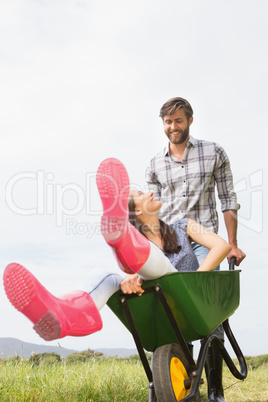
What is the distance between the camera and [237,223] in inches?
128

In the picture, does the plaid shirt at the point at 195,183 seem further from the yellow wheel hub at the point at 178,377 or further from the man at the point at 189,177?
the yellow wheel hub at the point at 178,377

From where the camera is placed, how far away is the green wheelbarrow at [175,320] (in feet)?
6.66

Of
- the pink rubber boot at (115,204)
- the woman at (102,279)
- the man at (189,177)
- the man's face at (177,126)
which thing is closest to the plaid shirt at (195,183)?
the man at (189,177)

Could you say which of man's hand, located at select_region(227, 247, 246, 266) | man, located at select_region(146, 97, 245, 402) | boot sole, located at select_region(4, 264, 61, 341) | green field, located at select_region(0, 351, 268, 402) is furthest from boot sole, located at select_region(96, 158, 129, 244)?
man's hand, located at select_region(227, 247, 246, 266)

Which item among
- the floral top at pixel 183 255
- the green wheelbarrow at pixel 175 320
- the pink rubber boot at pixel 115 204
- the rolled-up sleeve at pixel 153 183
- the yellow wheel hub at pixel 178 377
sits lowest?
the yellow wheel hub at pixel 178 377

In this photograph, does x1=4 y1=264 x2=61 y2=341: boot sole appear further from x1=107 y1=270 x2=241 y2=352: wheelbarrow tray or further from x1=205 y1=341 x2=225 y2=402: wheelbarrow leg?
x1=205 y1=341 x2=225 y2=402: wheelbarrow leg

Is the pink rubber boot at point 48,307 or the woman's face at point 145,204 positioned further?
the woman's face at point 145,204

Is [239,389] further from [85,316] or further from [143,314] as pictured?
[85,316]

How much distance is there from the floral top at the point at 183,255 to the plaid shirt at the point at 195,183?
61 cm

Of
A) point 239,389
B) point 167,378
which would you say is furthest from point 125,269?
Answer: point 239,389

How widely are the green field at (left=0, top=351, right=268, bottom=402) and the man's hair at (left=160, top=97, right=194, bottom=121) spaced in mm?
1846

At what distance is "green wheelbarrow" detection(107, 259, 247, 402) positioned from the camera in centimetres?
203

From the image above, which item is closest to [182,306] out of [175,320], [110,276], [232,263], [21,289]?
[175,320]

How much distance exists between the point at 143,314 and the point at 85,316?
0.45 m
